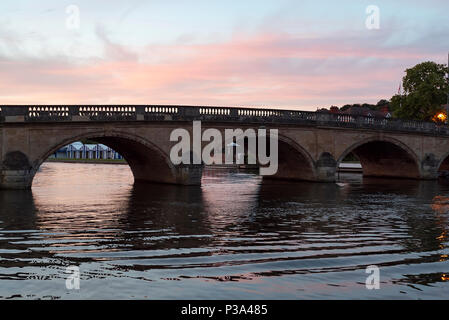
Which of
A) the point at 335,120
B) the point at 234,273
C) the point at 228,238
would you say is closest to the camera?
the point at 234,273

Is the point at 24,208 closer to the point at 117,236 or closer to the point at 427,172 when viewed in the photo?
the point at 117,236

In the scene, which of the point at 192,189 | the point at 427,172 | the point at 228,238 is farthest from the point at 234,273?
the point at 427,172

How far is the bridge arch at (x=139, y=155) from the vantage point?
31.7 metres

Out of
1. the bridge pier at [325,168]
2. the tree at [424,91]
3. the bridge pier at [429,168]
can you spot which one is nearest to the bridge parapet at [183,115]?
the bridge pier at [325,168]

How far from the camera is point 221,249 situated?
13.3m

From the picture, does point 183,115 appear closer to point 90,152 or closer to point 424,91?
point 424,91

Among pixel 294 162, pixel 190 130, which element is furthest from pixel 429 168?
pixel 190 130

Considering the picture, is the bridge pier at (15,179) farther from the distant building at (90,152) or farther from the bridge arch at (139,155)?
the distant building at (90,152)

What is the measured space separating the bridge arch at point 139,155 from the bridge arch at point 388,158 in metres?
15.9

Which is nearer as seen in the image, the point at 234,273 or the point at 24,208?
the point at 234,273

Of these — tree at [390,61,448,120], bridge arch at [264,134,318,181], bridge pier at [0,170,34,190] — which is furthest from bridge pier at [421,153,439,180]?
bridge pier at [0,170,34,190]

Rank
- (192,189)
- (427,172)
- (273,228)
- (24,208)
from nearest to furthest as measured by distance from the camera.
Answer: (273,228), (24,208), (192,189), (427,172)
